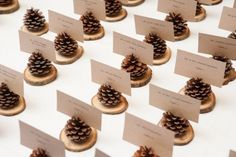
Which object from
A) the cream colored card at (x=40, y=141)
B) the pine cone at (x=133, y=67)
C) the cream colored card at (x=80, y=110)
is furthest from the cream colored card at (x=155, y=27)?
the cream colored card at (x=40, y=141)

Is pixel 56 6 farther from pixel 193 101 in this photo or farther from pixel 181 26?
Result: pixel 193 101

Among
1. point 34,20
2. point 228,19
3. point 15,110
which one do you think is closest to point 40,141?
point 15,110

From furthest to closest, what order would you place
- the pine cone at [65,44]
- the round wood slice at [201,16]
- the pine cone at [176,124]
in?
1. the round wood slice at [201,16]
2. the pine cone at [65,44]
3. the pine cone at [176,124]

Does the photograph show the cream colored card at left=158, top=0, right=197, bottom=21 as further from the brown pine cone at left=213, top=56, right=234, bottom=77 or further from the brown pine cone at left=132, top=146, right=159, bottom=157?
the brown pine cone at left=132, top=146, right=159, bottom=157

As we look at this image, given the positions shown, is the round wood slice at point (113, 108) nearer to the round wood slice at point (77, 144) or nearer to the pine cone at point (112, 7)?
the round wood slice at point (77, 144)

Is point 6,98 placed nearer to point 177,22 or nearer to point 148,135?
point 148,135
